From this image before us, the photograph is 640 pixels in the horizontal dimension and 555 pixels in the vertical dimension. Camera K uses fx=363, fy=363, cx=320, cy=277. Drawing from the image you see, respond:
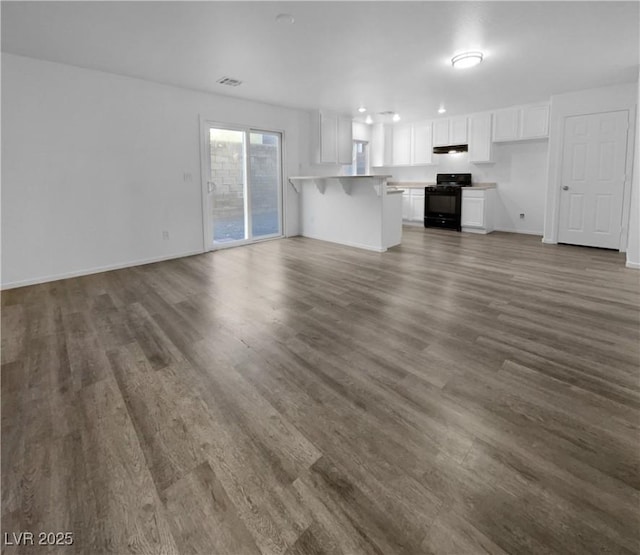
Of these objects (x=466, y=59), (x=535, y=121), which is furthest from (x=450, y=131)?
(x=466, y=59)

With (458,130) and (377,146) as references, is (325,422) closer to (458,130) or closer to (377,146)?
(458,130)

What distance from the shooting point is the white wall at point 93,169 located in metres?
3.95

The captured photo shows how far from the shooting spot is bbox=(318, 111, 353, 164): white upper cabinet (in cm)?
704

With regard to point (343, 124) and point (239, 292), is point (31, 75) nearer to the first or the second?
Result: point (239, 292)

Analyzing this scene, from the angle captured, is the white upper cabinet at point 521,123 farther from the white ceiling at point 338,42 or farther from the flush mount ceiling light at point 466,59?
the flush mount ceiling light at point 466,59

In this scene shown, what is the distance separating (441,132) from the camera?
793cm

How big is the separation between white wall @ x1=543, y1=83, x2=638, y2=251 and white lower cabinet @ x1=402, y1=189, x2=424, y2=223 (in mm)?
2663

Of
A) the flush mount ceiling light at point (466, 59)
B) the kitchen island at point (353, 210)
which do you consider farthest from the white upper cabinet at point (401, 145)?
the flush mount ceiling light at point (466, 59)

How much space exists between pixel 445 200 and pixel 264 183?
3862 mm

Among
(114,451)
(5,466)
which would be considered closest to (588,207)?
(114,451)

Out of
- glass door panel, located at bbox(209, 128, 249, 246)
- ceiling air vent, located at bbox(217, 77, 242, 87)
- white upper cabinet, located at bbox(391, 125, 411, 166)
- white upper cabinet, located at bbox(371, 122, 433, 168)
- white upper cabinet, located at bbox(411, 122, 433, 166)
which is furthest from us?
white upper cabinet, located at bbox(391, 125, 411, 166)

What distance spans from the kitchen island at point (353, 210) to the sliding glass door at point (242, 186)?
54cm

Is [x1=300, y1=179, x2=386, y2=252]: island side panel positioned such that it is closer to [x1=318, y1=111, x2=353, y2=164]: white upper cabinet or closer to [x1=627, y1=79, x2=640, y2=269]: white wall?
[x1=318, y1=111, x2=353, y2=164]: white upper cabinet

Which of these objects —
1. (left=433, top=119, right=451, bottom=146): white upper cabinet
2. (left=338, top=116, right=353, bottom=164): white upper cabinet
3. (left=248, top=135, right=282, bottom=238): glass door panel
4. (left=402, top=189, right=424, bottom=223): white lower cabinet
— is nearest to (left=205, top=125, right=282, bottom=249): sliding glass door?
(left=248, top=135, right=282, bottom=238): glass door panel
